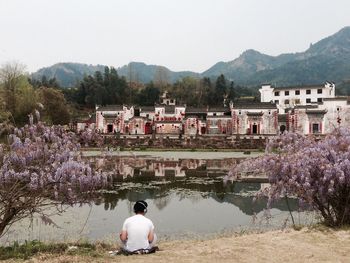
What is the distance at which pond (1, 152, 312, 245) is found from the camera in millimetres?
11070

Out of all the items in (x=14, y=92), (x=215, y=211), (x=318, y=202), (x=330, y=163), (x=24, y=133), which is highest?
(x=14, y=92)

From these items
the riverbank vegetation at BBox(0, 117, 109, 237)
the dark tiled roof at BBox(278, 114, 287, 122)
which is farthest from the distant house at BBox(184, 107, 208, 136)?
the riverbank vegetation at BBox(0, 117, 109, 237)

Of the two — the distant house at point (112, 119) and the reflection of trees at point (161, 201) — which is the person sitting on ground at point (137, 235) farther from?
the distant house at point (112, 119)

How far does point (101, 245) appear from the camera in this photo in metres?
7.80

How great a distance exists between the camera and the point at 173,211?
46.2 ft

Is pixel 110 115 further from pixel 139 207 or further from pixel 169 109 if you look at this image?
pixel 139 207

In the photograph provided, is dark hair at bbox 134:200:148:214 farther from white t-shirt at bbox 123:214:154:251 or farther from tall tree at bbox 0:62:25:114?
tall tree at bbox 0:62:25:114

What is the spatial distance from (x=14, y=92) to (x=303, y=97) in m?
39.2

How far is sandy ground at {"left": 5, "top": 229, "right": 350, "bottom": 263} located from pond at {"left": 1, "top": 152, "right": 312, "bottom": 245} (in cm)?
251

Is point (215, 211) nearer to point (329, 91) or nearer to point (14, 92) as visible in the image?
point (14, 92)

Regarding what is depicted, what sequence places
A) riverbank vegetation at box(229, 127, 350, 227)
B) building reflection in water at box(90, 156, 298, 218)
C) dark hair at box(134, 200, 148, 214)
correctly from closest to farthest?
1. dark hair at box(134, 200, 148, 214)
2. riverbank vegetation at box(229, 127, 350, 227)
3. building reflection in water at box(90, 156, 298, 218)

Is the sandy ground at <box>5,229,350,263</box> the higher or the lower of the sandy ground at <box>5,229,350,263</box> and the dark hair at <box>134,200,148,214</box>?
the lower

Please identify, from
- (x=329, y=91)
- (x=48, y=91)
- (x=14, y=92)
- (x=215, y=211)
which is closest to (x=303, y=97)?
(x=329, y=91)

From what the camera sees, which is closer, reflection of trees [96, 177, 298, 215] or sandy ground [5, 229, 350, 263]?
sandy ground [5, 229, 350, 263]
